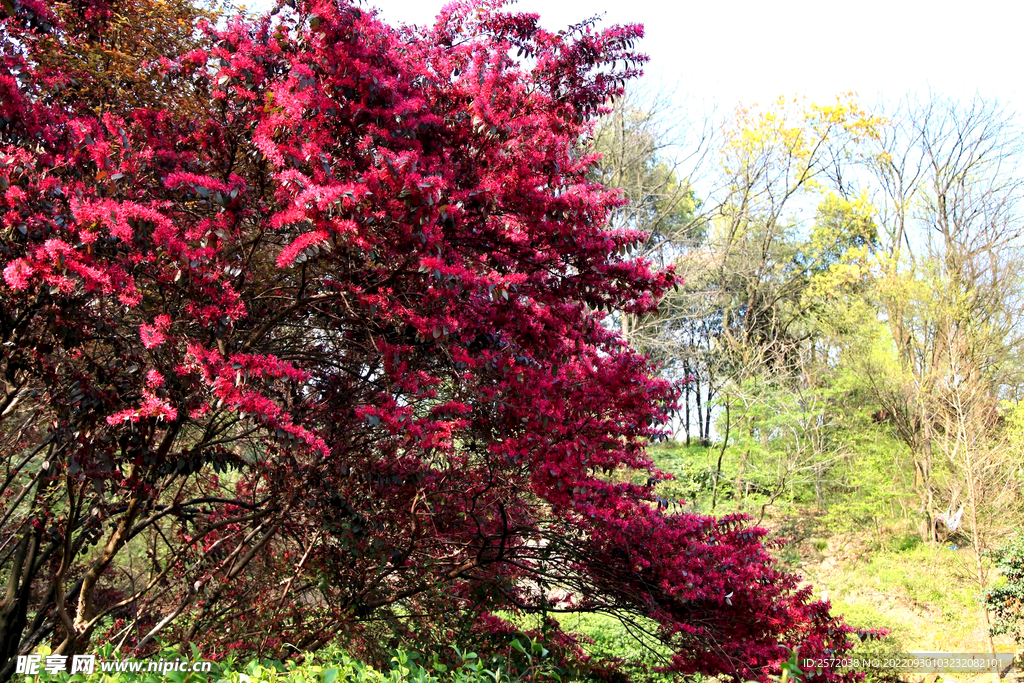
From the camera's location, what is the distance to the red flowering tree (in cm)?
309

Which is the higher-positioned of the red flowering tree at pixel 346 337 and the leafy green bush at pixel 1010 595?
the red flowering tree at pixel 346 337

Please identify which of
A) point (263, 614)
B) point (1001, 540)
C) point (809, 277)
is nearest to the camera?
point (263, 614)

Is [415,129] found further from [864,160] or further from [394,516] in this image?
[864,160]

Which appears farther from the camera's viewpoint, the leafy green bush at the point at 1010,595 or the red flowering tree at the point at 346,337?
the leafy green bush at the point at 1010,595

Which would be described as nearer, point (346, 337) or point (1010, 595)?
point (346, 337)

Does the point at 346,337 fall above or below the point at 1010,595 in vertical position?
above

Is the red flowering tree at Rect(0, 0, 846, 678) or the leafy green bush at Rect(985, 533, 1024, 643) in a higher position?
the red flowering tree at Rect(0, 0, 846, 678)

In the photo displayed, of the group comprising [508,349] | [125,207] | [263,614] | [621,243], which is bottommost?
[263,614]

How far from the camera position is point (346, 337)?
4.09m

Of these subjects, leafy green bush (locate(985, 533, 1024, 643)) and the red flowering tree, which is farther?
leafy green bush (locate(985, 533, 1024, 643))

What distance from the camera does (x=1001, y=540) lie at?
32.9 ft

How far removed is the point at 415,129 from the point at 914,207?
55.9 feet

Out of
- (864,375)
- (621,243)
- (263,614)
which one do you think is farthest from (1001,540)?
(263,614)

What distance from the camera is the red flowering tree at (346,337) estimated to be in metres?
3.09
